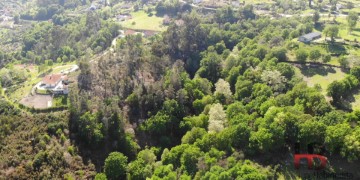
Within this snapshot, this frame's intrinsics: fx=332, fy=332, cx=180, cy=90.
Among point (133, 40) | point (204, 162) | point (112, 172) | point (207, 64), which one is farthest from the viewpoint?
point (133, 40)

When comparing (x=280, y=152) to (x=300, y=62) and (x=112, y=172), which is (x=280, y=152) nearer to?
(x=112, y=172)

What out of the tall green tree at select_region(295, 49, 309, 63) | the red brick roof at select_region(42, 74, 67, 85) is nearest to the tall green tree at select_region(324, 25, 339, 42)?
the tall green tree at select_region(295, 49, 309, 63)

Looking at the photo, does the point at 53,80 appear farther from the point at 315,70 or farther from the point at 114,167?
the point at 315,70

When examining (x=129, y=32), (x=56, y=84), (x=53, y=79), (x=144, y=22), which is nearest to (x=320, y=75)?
(x=56, y=84)

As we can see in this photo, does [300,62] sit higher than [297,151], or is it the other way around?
[300,62]

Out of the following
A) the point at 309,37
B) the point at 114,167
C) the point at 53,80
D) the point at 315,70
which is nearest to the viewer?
the point at 114,167

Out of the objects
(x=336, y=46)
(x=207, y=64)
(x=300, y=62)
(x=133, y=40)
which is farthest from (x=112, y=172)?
(x=336, y=46)
